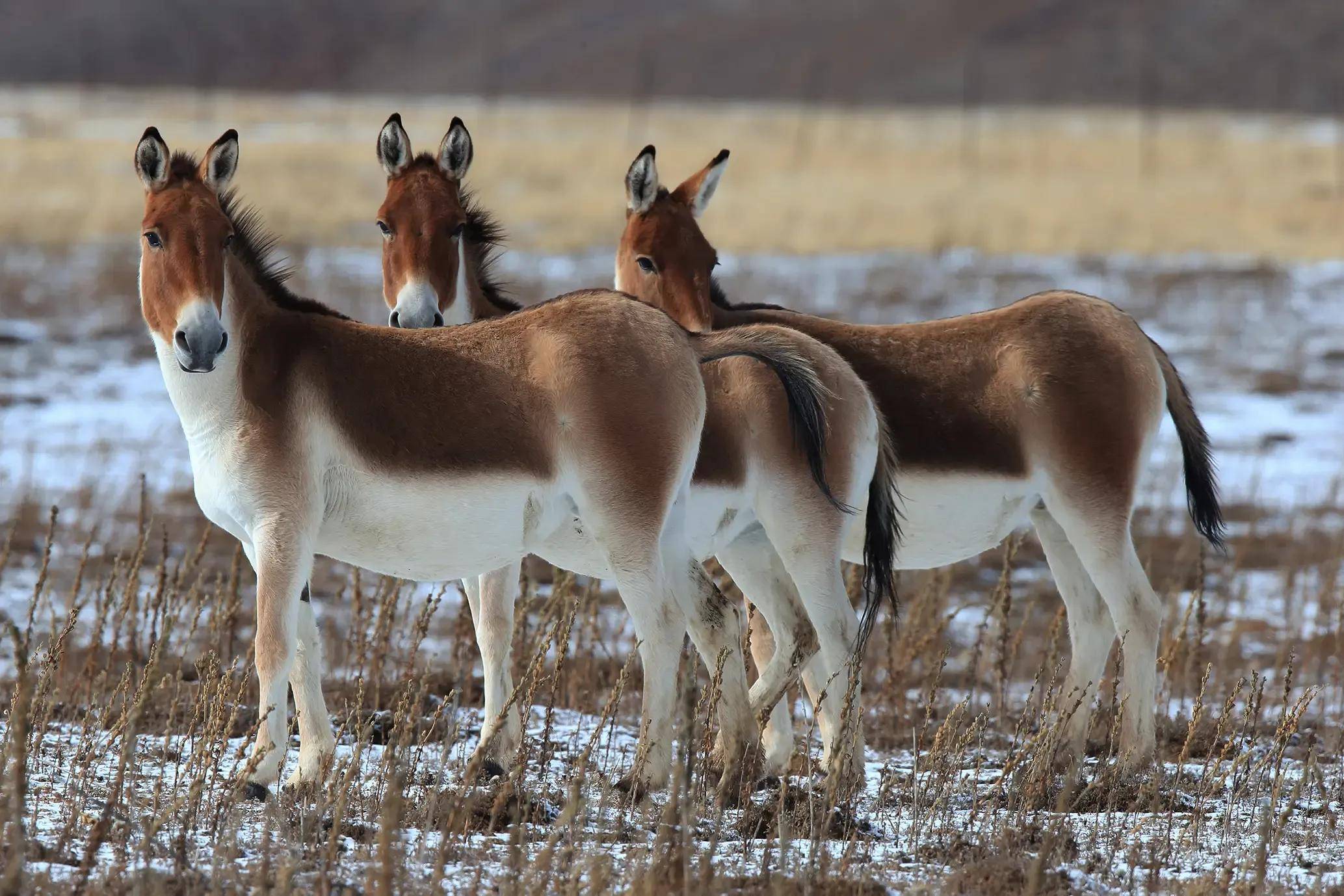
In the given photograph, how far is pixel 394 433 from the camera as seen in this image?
19.7 feet

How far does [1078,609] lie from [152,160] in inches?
197

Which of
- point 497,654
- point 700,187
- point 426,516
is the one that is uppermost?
point 700,187

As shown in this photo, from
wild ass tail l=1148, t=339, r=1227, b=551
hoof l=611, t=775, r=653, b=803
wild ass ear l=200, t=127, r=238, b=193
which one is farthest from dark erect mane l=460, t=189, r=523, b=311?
wild ass tail l=1148, t=339, r=1227, b=551

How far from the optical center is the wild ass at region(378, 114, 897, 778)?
21.9 ft

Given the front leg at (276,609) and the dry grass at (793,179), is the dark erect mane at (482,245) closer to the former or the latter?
the front leg at (276,609)

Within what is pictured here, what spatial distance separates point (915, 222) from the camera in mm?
33312

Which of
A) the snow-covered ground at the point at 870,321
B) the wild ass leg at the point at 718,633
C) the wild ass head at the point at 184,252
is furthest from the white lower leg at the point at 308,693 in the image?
the snow-covered ground at the point at 870,321

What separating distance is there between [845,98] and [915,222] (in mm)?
104111

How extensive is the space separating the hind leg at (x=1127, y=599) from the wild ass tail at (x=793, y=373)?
55.8 inches

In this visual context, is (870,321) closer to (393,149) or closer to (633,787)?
(393,149)

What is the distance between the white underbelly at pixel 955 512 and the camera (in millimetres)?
7309

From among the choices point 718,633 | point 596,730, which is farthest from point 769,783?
point 596,730

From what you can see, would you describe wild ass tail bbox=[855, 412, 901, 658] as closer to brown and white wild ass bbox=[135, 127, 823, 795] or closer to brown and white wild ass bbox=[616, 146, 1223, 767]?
brown and white wild ass bbox=[616, 146, 1223, 767]

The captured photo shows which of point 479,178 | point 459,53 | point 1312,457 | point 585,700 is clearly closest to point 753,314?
point 585,700
